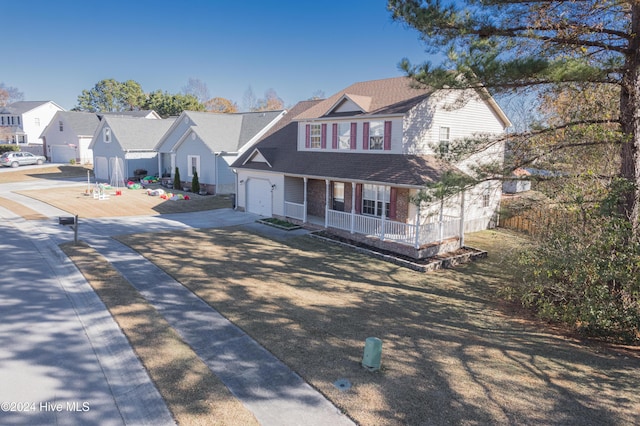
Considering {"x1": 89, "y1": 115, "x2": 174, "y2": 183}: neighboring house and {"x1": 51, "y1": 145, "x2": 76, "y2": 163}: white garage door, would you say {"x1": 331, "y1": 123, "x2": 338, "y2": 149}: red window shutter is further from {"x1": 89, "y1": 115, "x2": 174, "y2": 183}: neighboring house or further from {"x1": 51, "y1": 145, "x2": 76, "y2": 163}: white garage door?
{"x1": 51, "y1": 145, "x2": 76, "y2": 163}: white garage door

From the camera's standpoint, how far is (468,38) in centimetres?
1190

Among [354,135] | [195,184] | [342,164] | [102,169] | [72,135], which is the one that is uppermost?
[72,135]

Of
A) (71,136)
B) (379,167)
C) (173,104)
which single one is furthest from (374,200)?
(173,104)

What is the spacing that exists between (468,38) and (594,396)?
9.32m

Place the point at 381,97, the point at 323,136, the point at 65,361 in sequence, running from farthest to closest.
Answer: the point at 323,136
the point at 381,97
the point at 65,361

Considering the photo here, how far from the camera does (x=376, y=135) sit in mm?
19859

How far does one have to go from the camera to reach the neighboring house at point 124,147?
123 ft

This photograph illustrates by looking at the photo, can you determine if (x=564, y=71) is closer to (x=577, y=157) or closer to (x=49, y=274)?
(x=577, y=157)

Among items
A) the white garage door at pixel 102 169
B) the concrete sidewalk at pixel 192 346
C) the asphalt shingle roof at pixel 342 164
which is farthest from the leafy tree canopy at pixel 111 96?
the concrete sidewalk at pixel 192 346

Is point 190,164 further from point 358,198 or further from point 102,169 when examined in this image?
point 358,198

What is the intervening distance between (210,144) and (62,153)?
31245 millimetres

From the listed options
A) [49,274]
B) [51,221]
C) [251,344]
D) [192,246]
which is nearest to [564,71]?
[251,344]

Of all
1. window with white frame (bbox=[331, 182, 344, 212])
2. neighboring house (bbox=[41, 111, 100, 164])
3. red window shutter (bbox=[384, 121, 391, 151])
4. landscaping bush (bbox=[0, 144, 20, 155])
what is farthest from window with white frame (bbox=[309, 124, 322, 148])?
landscaping bush (bbox=[0, 144, 20, 155])

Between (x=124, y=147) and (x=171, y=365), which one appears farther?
(x=124, y=147)
